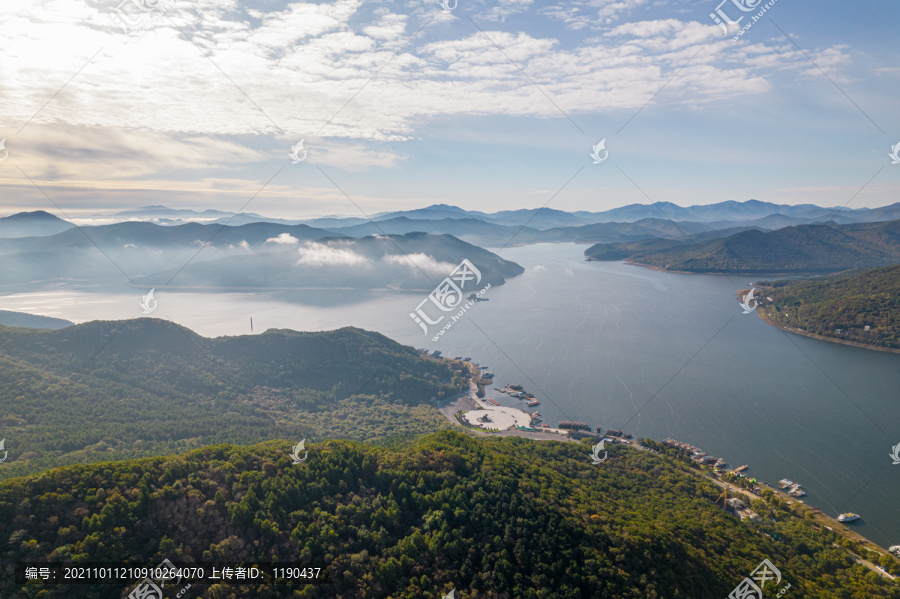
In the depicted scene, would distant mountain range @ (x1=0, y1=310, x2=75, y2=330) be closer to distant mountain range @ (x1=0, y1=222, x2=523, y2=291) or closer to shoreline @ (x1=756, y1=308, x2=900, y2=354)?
distant mountain range @ (x1=0, y1=222, x2=523, y2=291)

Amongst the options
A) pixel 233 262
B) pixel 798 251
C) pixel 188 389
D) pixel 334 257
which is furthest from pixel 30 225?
pixel 798 251

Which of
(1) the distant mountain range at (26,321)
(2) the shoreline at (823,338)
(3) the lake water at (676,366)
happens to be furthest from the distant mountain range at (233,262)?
(2) the shoreline at (823,338)

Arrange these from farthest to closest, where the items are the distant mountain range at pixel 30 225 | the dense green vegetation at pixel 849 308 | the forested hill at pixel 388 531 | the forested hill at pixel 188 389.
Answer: the distant mountain range at pixel 30 225 < the dense green vegetation at pixel 849 308 < the forested hill at pixel 188 389 < the forested hill at pixel 388 531

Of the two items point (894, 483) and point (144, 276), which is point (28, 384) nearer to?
point (894, 483)

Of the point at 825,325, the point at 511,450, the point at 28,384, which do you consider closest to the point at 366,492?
the point at 511,450

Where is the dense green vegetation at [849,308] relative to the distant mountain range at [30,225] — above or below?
below

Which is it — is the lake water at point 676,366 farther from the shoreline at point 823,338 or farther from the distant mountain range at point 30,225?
the distant mountain range at point 30,225

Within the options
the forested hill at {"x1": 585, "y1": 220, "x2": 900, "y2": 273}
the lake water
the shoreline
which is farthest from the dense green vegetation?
the forested hill at {"x1": 585, "y1": 220, "x2": 900, "y2": 273}
